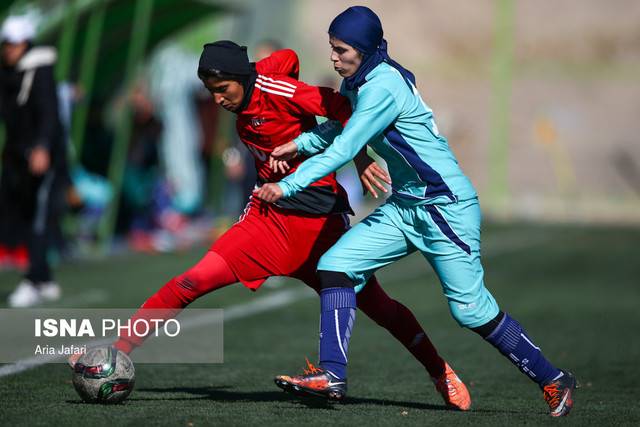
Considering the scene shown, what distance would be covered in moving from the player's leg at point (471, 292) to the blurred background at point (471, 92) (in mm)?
13037

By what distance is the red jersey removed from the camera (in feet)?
22.3

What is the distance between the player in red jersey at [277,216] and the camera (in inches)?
267

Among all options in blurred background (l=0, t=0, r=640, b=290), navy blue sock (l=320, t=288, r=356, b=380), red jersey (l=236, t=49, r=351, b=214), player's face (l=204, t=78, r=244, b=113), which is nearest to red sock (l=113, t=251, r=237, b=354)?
red jersey (l=236, t=49, r=351, b=214)

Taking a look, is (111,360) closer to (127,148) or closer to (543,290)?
(543,290)

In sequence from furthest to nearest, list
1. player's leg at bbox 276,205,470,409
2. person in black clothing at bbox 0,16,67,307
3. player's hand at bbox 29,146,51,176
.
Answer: person in black clothing at bbox 0,16,67,307, player's hand at bbox 29,146,51,176, player's leg at bbox 276,205,470,409

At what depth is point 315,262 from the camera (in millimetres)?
7004

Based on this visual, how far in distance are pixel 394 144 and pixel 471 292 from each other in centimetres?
85

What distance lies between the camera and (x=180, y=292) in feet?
22.3

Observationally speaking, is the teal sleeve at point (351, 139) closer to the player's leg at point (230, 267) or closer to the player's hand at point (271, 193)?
the player's hand at point (271, 193)

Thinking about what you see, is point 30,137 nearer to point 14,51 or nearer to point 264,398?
point 14,51

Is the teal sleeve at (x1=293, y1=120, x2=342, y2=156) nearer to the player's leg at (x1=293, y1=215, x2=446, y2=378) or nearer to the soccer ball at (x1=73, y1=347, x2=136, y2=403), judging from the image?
the player's leg at (x1=293, y1=215, x2=446, y2=378)

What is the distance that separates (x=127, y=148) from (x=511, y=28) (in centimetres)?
1228

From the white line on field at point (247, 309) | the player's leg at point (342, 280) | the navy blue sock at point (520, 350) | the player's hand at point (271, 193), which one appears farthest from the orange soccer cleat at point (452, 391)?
the white line on field at point (247, 309)

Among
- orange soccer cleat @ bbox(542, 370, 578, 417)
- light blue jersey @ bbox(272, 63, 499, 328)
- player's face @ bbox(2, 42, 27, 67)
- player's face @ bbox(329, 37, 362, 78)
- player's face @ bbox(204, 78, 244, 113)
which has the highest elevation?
player's face @ bbox(329, 37, 362, 78)
